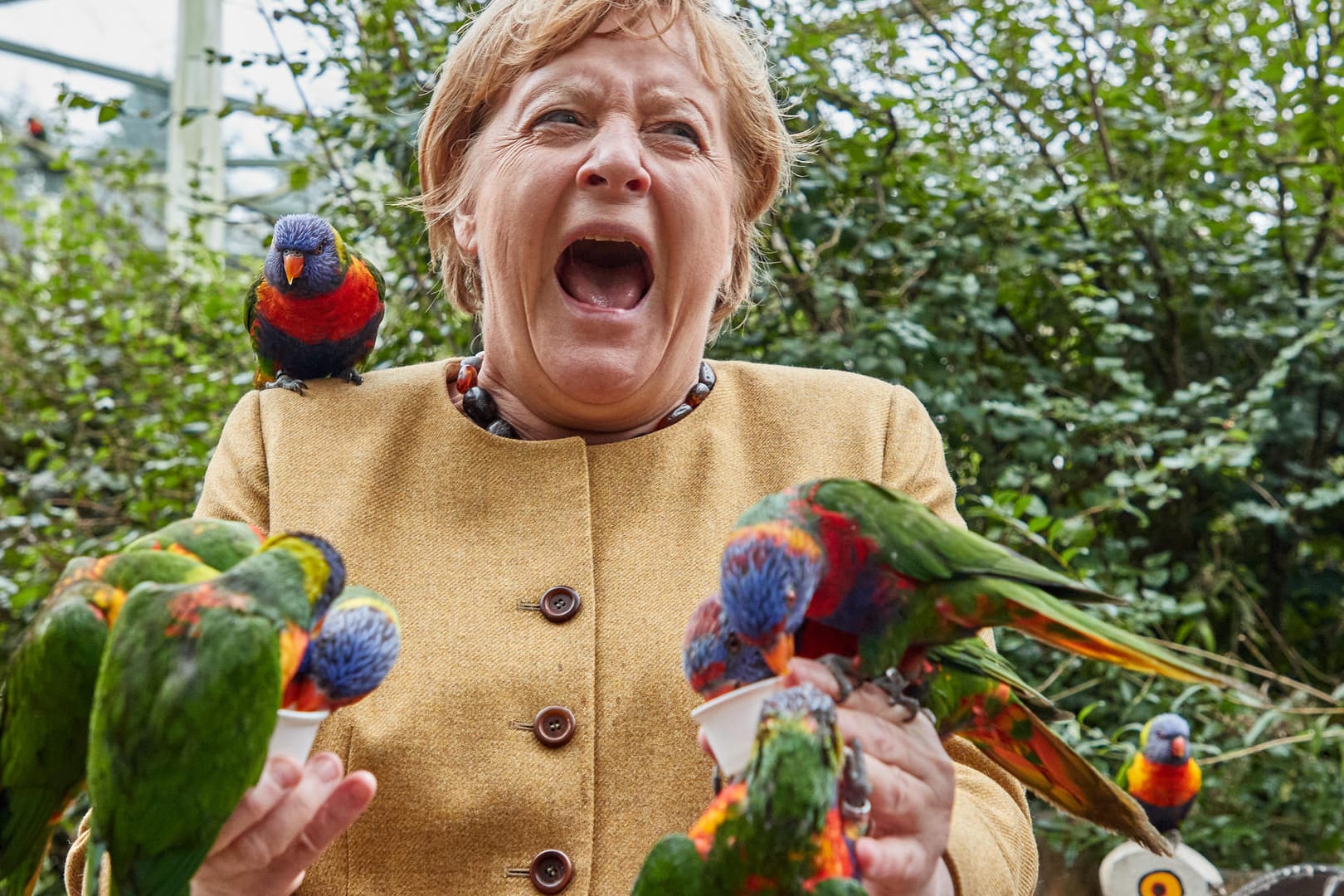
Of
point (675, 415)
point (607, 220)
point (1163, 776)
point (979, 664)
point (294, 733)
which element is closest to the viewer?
point (294, 733)

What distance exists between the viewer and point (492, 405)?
1.84 metres

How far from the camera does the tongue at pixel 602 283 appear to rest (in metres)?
1.67

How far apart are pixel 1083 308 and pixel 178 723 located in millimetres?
2733

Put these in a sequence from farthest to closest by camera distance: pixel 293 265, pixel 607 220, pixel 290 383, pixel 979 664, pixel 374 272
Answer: pixel 374 272 < pixel 293 265 < pixel 290 383 < pixel 607 220 < pixel 979 664

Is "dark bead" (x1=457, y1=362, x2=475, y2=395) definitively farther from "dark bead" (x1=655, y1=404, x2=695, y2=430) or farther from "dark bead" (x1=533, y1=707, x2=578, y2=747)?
"dark bead" (x1=533, y1=707, x2=578, y2=747)

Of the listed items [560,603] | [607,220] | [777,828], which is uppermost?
[607,220]

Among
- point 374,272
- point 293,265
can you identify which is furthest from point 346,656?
point 374,272

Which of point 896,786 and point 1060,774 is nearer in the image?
point 896,786

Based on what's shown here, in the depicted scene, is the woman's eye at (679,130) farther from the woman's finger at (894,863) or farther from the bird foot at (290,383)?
the woman's finger at (894,863)

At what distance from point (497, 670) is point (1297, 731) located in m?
2.39

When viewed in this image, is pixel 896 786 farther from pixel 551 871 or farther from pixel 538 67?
pixel 538 67

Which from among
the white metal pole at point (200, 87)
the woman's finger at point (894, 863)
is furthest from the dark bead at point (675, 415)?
the white metal pole at point (200, 87)

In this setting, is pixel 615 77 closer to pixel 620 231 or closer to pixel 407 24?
pixel 620 231

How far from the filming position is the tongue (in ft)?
5.46
